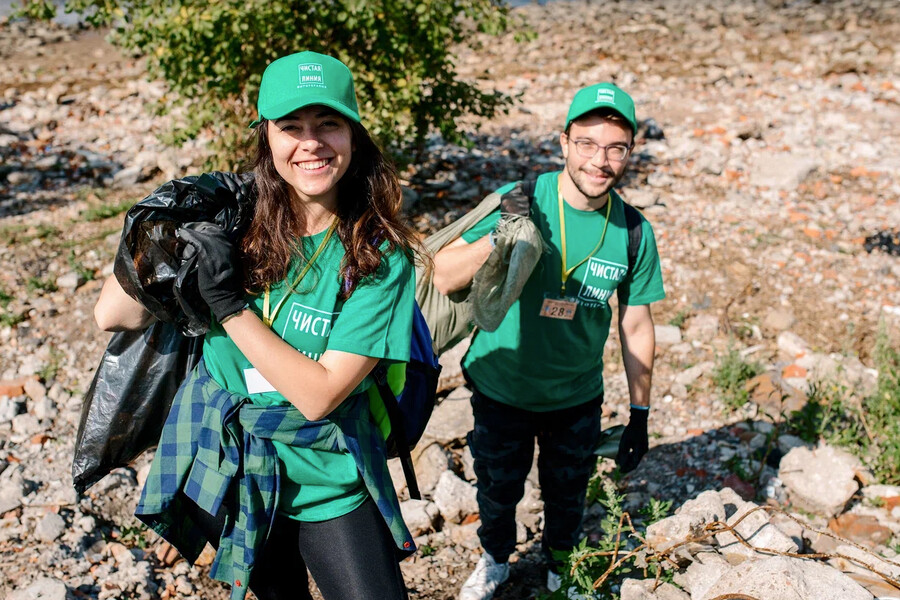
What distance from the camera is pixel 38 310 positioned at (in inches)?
207

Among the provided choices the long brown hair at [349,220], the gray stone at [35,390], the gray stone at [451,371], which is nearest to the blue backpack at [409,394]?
the long brown hair at [349,220]

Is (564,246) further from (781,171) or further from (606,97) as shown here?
(781,171)

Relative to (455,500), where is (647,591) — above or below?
above

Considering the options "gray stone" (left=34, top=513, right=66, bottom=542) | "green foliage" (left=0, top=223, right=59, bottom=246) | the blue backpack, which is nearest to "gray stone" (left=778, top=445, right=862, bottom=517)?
the blue backpack

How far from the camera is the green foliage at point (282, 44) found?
4.94m

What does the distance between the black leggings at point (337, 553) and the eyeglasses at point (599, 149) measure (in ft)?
4.51

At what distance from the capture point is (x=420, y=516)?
3.67 metres

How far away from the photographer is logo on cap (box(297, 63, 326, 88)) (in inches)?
71.5

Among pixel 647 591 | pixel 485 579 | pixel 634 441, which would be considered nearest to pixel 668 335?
pixel 634 441

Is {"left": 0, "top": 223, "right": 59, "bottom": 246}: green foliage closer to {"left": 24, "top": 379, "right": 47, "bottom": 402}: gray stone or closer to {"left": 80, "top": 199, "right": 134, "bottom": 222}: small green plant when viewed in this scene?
{"left": 80, "top": 199, "right": 134, "bottom": 222}: small green plant

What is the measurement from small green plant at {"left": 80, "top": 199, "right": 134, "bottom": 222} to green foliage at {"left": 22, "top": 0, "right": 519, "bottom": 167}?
1301 millimetres

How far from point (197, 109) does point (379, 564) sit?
4.37m

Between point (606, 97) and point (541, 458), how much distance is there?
143 centimetres

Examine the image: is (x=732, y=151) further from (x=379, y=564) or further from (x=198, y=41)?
(x=379, y=564)
